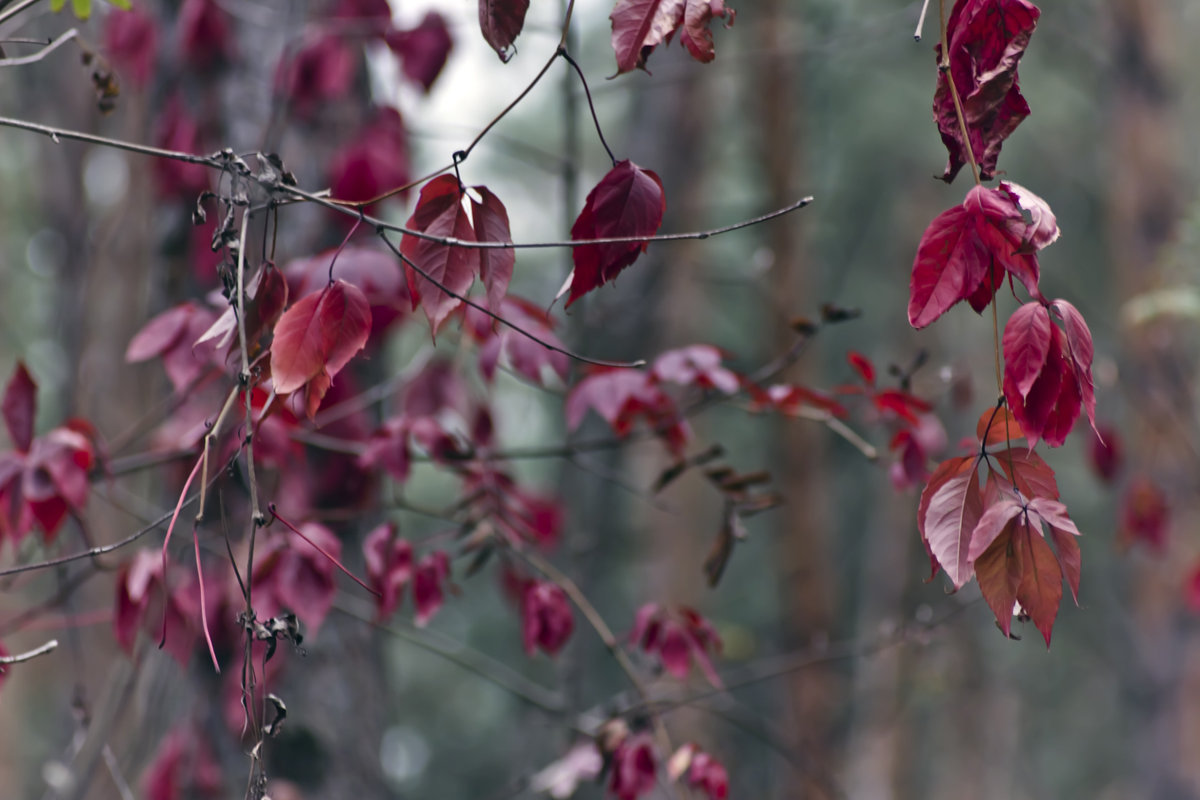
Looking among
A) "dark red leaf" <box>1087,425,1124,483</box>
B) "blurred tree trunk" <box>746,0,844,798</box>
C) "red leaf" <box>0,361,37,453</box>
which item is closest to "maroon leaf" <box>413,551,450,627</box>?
"red leaf" <box>0,361,37,453</box>

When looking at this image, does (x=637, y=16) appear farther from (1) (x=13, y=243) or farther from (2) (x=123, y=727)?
(1) (x=13, y=243)

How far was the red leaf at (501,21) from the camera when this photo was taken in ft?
2.93

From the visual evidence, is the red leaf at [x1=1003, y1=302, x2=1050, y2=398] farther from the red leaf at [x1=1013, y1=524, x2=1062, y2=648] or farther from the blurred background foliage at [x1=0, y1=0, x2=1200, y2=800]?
the blurred background foliage at [x1=0, y1=0, x2=1200, y2=800]

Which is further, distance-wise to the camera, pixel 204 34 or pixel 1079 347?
pixel 204 34

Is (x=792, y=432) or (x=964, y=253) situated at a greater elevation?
(x=964, y=253)

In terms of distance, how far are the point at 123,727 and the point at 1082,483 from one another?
9611mm

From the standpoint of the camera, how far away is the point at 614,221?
3.17 ft

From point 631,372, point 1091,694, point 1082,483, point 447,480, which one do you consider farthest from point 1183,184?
point 1091,694

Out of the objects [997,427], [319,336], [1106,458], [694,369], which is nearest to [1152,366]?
[1106,458]

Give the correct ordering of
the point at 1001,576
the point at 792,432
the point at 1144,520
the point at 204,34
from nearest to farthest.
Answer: the point at 1001,576 → the point at 204,34 → the point at 1144,520 → the point at 792,432

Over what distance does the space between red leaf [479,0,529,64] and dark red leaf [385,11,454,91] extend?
1.16 m

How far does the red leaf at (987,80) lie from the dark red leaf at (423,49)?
51.9 inches

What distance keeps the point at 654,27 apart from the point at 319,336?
1.38ft

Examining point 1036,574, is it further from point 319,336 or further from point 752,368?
point 752,368
